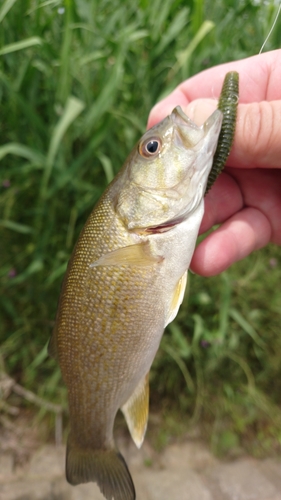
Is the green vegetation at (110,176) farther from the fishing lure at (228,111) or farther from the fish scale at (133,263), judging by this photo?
the fishing lure at (228,111)

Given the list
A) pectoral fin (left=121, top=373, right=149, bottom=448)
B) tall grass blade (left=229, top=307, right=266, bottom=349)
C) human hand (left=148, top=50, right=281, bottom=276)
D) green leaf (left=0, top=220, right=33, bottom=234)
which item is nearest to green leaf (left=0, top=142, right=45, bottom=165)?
green leaf (left=0, top=220, right=33, bottom=234)

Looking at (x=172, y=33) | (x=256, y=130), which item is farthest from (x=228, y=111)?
(x=172, y=33)

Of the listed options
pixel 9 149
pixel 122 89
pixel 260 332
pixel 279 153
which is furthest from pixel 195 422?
pixel 122 89

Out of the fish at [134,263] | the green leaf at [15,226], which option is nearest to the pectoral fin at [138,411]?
the fish at [134,263]

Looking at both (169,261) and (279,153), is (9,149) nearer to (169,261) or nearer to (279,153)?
(169,261)

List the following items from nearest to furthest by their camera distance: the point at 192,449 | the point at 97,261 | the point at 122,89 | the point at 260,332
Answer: the point at 97,261 < the point at 122,89 < the point at 192,449 < the point at 260,332

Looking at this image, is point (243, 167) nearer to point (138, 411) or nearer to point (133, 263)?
point (133, 263)
